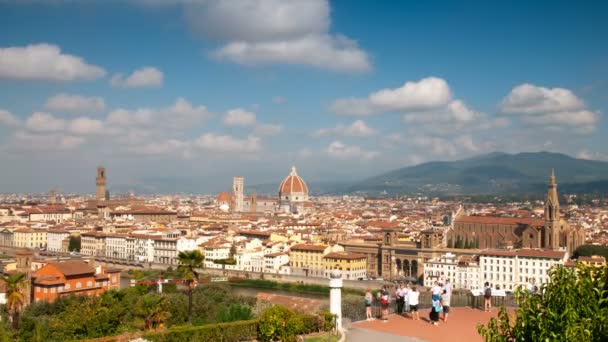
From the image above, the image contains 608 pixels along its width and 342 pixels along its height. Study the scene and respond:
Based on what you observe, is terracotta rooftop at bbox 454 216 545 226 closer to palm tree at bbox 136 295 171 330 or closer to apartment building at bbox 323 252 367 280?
apartment building at bbox 323 252 367 280

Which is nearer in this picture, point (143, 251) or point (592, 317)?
point (592, 317)

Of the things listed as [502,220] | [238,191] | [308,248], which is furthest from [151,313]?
[238,191]

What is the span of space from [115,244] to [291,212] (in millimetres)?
38906

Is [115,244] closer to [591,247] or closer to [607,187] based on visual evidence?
[591,247]

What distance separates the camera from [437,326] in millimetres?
8656

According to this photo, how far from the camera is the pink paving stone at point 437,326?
811 cm

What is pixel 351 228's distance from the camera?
70.1 m

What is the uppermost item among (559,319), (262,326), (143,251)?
(559,319)

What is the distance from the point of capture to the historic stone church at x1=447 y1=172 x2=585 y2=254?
1972 inches

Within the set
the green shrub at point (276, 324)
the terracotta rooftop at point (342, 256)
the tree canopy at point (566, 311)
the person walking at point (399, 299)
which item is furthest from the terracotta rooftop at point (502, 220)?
the tree canopy at point (566, 311)

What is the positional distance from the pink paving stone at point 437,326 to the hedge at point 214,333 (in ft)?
4.66

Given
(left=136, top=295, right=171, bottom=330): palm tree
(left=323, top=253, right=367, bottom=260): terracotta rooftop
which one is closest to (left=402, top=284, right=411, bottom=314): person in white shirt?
(left=136, top=295, right=171, bottom=330): palm tree

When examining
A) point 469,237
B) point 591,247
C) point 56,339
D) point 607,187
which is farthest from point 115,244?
point 607,187

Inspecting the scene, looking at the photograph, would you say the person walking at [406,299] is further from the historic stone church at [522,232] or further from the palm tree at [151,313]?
the historic stone church at [522,232]
